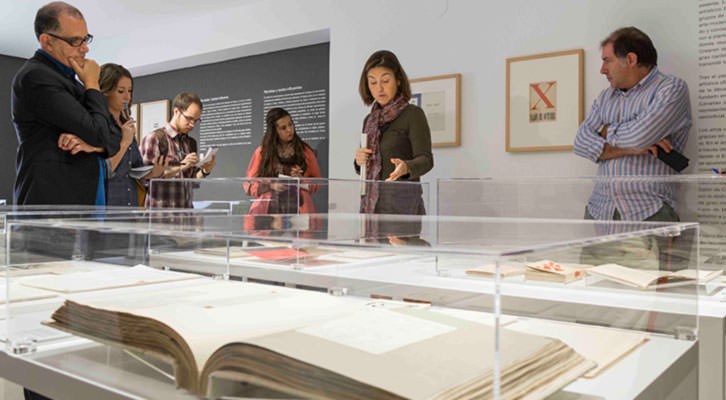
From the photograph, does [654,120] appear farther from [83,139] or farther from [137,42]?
[137,42]

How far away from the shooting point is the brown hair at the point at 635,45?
11.0 feet

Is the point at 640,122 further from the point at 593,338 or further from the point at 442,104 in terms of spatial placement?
the point at 593,338

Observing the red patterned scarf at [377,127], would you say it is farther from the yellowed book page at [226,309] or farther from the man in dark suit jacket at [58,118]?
the yellowed book page at [226,309]

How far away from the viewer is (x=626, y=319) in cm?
75

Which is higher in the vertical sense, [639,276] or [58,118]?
[58,118]

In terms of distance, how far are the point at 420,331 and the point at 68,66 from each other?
2084 millimetres

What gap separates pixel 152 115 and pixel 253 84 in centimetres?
181

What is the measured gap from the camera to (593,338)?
2.20 feet

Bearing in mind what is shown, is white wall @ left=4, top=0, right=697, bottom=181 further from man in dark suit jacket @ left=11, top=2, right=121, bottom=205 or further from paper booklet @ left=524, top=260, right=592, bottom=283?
paper booklet @ left=524, top=260, right=592, bottom=283

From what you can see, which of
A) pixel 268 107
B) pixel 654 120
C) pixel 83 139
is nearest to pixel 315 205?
pixel 83 139

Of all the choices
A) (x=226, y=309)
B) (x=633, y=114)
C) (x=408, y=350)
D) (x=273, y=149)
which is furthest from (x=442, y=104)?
(x=408, y=350)

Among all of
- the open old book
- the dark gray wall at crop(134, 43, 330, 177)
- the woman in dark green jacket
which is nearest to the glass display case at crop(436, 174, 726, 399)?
the woman in dark green jacket

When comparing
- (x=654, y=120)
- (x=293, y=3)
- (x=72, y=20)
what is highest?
(x=293, y=3)

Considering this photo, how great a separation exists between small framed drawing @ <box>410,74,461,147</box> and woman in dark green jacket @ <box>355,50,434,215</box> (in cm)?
101
